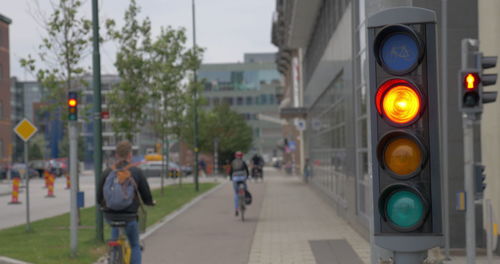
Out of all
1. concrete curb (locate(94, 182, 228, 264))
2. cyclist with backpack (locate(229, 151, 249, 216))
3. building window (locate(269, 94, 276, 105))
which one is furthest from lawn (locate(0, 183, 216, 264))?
building window (locate(269, 94, 276, 105))

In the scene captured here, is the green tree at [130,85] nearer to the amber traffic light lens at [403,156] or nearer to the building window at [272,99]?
the amber traffic light lens at [403,156]

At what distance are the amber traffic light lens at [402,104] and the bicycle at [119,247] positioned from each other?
4.65 m

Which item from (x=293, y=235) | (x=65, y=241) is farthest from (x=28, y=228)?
(x=293, y=235)

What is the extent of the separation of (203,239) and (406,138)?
10.7 m

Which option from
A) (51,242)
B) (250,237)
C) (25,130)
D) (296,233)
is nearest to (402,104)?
(51,242)

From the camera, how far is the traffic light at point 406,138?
4.08 m

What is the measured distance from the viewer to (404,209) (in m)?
4.09

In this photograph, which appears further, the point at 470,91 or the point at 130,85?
the point at 130,85

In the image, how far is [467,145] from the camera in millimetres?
7281

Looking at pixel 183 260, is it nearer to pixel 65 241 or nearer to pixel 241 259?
pixel 241 259

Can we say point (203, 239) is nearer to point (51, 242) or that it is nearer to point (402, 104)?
point (51, 242)

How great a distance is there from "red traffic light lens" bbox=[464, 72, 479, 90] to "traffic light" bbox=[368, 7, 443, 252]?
2.75 metres

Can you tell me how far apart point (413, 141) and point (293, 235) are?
434 inches

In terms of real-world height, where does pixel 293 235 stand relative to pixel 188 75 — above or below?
below
